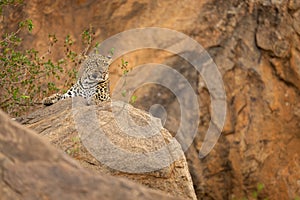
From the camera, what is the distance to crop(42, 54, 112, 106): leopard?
965 centimetres

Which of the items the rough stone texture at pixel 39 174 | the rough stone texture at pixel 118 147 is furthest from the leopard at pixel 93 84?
the rough stone texture at pixel 39 174

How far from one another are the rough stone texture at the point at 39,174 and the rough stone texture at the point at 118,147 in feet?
8.37

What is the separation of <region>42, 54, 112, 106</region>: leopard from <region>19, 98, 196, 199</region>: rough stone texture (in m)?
1.75

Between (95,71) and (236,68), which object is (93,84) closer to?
(95,71)

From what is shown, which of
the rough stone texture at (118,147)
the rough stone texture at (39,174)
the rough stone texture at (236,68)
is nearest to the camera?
the rough stone texture at (39,174)

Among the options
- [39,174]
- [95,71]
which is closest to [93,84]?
[95,71]

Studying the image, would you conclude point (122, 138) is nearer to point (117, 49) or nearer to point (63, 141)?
point (63, 141)

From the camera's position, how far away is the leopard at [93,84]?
9.65 meters

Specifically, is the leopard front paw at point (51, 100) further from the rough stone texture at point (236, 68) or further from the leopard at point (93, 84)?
the rough stone texture at point (236, 68)

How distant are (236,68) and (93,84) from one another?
358 cm

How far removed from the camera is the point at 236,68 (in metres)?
12.4

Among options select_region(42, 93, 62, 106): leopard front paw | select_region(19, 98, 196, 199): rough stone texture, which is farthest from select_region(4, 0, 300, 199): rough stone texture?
select_region(19, 98, 196, 199): rough stone texture

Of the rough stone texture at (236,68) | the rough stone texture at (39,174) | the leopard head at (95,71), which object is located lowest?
the rough stone texture at (236,68)

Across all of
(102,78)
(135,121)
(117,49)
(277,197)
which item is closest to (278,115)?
(277,197)
